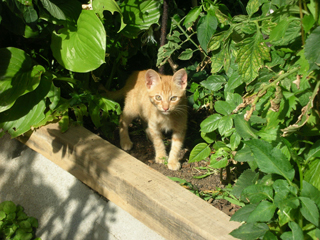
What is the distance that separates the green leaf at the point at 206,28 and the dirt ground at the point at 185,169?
3.25ft

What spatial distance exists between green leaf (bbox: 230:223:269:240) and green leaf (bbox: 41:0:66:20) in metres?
1.85

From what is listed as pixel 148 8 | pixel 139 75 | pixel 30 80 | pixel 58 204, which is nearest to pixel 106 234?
pixel 58 204

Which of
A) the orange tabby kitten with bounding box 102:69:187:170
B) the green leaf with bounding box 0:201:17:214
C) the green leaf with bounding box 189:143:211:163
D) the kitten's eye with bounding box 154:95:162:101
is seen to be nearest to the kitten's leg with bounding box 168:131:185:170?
the orange tabby kitten with bounding box 102:69:187:170

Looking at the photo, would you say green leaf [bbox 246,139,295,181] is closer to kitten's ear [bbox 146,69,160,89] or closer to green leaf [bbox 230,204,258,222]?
green leaf [bbox 230,204,258,222]

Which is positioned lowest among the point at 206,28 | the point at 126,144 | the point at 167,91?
the point at 126,144

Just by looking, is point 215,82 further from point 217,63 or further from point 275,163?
point 275,163

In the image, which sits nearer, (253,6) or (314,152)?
(314,152)

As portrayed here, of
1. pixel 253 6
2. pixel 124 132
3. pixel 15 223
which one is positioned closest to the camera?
pixel 253 6

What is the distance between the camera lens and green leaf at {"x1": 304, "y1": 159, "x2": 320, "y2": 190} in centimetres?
137

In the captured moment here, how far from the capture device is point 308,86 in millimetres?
1330

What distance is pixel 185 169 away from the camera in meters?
2.68

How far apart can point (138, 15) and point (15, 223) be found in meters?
2.03

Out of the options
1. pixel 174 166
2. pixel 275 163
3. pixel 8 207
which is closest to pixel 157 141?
pixel 174 166

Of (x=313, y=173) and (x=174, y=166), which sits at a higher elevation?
(x=313, y=173)
